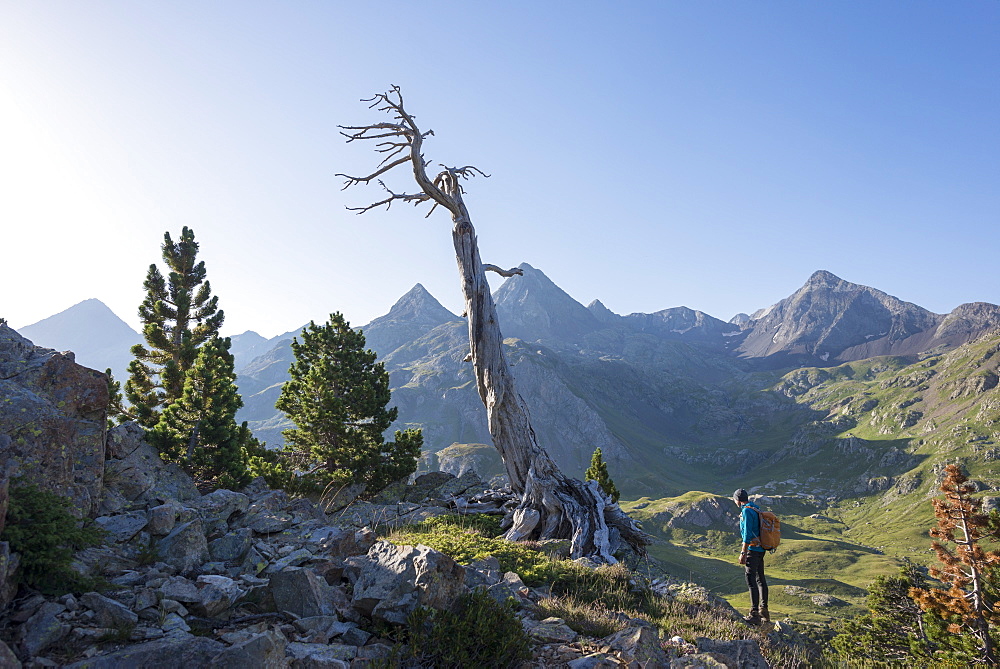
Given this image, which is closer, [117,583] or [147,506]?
[117,583]

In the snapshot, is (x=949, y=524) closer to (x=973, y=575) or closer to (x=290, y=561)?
(x=973, y=575)

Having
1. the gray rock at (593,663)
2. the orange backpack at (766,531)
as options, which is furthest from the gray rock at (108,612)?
the orange backpack at (766,531)

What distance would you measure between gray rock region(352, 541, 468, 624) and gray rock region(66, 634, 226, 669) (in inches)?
88.4

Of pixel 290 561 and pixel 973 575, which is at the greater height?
pixel 290 561

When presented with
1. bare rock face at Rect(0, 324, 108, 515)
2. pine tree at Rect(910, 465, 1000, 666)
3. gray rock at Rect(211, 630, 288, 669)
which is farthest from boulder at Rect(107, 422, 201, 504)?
pine tree at Rect(910, 465, 1000, 666)

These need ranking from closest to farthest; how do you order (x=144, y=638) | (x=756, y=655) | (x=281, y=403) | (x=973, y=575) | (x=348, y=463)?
(x=144, y=638) < (x=756, y=655) < (x=973, y=575) < (x=348, y=463) < (x=281, y=403)

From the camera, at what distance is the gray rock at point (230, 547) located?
9203 mm

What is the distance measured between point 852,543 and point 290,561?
200200 mm

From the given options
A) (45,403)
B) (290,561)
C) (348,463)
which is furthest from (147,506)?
(348,463)

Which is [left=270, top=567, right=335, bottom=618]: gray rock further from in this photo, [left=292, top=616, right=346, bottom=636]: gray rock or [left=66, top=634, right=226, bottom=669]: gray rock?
[left=66, top=634, right=226, bottom=669]: gray rock

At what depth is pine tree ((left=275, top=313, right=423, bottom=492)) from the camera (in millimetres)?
28219

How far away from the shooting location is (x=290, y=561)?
8969mm

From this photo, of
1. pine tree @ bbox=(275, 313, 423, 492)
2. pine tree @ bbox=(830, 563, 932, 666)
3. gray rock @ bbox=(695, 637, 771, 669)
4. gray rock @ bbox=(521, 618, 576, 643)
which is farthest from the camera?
pine tree @ bbox=(830, 563, 932, 666)

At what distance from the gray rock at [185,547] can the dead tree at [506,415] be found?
998cm
